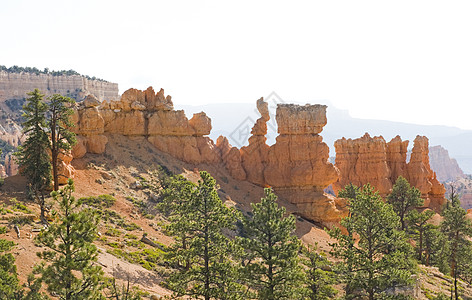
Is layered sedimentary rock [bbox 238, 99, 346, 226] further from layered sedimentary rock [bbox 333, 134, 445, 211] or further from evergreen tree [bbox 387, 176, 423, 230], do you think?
layered sedimentary rock [bbox 333, 134, 445, 211]

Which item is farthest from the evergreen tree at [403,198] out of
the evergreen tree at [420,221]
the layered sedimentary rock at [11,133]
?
the layered sedimentary rock at [11,133]

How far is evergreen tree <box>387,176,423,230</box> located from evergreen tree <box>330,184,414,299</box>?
90.5ft

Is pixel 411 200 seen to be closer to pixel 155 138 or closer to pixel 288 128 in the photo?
pixel 288 128

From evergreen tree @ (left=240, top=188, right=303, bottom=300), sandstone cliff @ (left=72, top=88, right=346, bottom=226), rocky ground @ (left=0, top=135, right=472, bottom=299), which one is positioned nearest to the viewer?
evergreen tree @ (left=240, top=188, right=303, bottom=300)

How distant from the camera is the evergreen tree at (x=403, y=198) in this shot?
5844 centimetres

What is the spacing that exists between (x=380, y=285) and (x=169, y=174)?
33.8 metres

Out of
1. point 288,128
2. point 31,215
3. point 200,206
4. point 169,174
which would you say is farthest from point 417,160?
point 31,215

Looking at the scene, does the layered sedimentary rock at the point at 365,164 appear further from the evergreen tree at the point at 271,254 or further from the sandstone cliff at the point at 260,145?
the evergreen tree at the point at 271,254

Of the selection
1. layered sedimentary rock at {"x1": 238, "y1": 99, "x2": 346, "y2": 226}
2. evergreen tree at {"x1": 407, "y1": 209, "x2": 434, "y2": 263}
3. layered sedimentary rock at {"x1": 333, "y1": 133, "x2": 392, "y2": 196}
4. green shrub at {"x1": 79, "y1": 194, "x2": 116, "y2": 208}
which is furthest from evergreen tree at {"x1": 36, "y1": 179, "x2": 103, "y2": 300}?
layered sedimentary rock at {"x1": 333, "y1": 133, "x2": 392, "y2": 196}

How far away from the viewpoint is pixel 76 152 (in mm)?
48094

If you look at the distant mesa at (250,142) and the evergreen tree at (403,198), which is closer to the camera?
the distant mesa at (250,142)

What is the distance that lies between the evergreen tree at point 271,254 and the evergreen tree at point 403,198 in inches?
1469

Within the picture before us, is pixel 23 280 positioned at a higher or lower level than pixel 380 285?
higher

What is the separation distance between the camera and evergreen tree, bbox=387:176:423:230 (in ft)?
192
